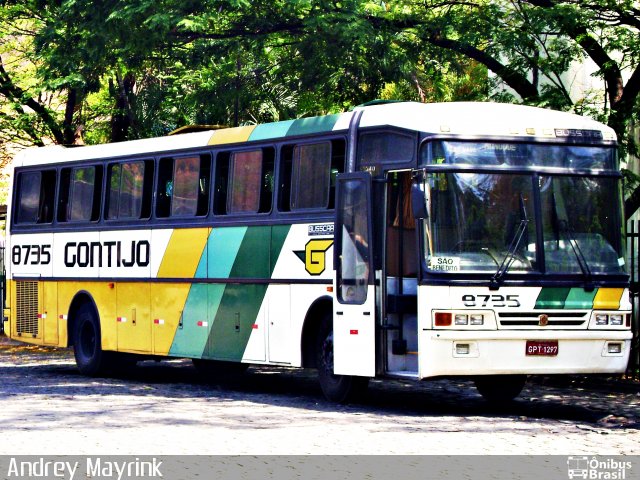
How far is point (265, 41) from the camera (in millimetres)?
20500

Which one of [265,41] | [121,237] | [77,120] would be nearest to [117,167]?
[121,237]

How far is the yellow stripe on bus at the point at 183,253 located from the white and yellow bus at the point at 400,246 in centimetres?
3

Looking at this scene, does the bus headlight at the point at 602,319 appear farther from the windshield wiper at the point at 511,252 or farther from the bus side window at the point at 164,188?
the bus side window at the point at 164,188

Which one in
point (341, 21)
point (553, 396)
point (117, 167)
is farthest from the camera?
point (117, 167)

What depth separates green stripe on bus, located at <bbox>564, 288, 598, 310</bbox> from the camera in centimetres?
1435

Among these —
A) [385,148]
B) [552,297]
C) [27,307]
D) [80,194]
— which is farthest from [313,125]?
[27,307]

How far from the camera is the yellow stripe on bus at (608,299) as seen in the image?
14.5 metres

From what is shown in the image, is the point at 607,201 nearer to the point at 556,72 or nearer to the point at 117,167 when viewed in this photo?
the point at 556,72

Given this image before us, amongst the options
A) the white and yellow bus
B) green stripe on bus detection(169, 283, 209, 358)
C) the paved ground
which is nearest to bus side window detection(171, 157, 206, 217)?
the white and yellow bus

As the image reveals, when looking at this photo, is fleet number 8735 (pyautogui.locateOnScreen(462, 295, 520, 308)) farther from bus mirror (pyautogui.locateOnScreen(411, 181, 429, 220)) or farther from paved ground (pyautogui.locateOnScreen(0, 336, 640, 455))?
paved ground (pyautogui.locateOnScreen(0, 336, 640, 455))

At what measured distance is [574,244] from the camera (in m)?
14.5

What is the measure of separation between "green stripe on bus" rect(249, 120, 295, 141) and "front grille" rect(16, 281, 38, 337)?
19.6 feet

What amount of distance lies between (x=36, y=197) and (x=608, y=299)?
10.5 m

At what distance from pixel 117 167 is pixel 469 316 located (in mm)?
7796
